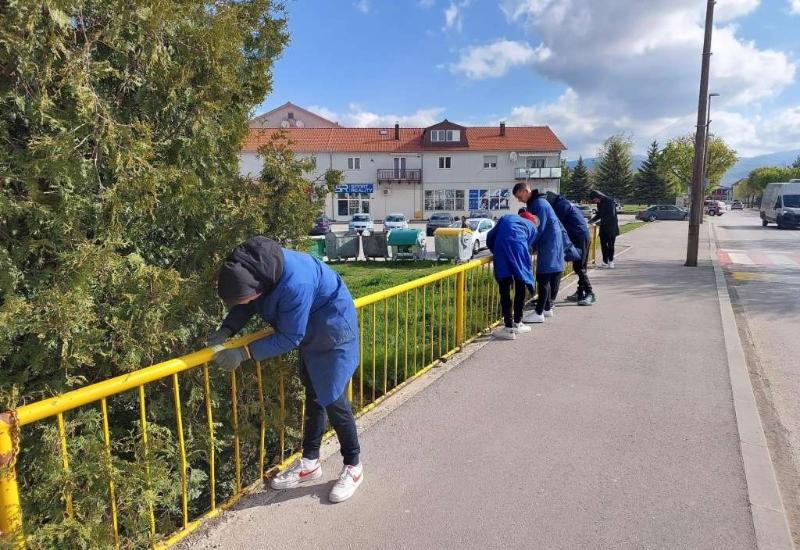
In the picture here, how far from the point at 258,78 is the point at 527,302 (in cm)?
586

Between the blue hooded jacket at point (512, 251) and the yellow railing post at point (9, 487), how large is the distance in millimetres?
4833

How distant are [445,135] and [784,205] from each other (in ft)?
99.6

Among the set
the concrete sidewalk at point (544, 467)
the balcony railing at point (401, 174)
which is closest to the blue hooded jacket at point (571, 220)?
the concrete sidewalk at point (544, 467)

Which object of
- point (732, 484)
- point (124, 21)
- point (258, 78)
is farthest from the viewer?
point (258, 78)

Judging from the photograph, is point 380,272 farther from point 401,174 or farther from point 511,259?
point 401,174

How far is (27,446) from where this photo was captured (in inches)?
95.0

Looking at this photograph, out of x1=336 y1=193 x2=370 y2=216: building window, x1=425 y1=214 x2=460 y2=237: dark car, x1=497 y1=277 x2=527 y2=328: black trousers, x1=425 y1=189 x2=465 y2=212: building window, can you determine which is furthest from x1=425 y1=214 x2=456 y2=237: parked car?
x1=497 y1=277 x2=527 y2=328: black trousers

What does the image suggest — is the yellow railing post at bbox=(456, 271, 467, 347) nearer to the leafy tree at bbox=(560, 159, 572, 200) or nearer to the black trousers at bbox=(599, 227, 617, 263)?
the black trousers at bbox=(599, 227, 617, 263)

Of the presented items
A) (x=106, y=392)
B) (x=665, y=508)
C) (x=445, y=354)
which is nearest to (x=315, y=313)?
(x=106, y=392)

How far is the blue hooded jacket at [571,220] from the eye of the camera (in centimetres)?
814

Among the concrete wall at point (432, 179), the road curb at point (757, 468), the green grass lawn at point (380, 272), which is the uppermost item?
the concrete wall at point (432, 179)

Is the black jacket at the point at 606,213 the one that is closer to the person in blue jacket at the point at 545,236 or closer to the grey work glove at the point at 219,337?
Answer: the person in blue jacket at the point at 545,236

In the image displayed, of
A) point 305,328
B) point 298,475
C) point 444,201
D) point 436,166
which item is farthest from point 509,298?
point 444,201

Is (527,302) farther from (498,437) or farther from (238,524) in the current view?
(238,524)
